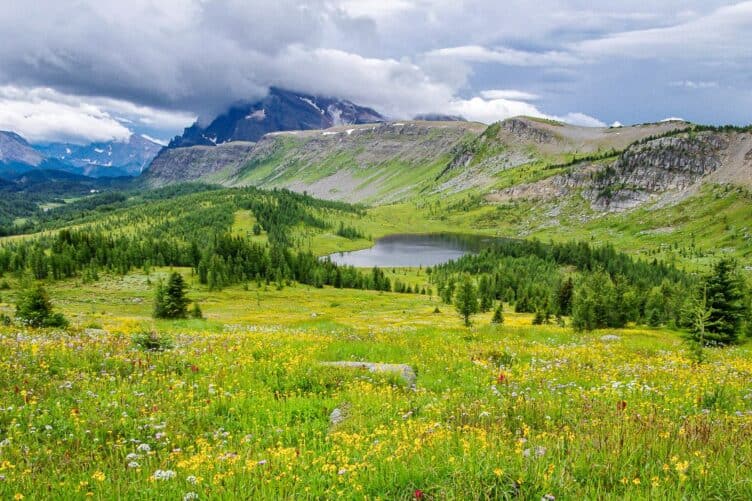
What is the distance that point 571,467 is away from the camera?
5191 mm

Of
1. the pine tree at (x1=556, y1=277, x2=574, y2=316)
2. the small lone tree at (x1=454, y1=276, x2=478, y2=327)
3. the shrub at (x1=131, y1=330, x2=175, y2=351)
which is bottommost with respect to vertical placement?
the pine tree at (x1=556, y1=277, x2=574, y2=316)

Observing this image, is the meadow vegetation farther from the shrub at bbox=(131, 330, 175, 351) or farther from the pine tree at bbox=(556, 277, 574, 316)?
the pine tree at bbox=(556, 277, 574, 316)

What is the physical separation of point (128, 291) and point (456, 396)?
121m

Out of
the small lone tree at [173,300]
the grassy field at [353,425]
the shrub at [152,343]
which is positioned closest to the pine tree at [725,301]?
the grassy field at [353,425]

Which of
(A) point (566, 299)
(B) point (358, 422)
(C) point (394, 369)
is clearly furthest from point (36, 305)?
(A) point (566, 299)

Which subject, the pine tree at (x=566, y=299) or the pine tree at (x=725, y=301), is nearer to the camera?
the pine tree at (x=725, y=301)

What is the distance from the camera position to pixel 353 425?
750 centimetres

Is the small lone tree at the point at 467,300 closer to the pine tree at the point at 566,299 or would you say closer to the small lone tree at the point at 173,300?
the small lone tree at the point at 173,300

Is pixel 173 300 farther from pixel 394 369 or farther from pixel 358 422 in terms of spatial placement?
pixel 358 422

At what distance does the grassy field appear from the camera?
4945mm

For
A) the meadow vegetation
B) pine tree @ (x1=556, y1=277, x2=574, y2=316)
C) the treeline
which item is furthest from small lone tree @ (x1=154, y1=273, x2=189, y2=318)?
pine tree @ (x1=556, y1=277, x2=574, y2=316)

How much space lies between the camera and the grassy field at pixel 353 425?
195 inches

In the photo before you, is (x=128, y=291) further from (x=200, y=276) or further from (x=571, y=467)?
(x=571, y=467)

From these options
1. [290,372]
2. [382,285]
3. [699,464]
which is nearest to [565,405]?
[699,464]
